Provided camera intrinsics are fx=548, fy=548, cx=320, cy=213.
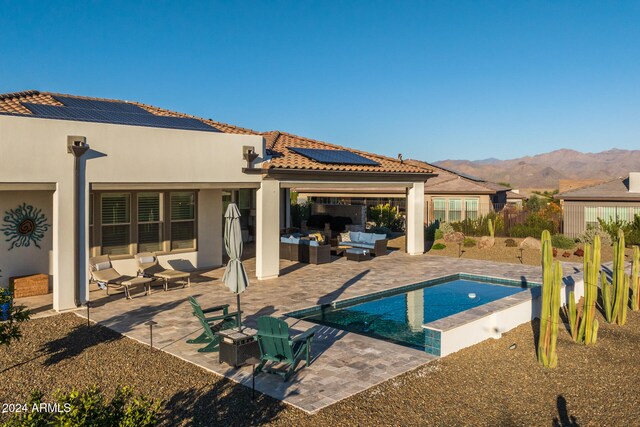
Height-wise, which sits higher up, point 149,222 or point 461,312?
point 149,222

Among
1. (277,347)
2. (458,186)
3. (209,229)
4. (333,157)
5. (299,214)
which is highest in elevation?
(333,157)

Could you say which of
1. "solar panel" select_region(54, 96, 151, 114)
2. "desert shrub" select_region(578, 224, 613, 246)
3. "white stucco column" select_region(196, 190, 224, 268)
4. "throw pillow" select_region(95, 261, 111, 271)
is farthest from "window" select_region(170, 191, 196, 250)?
"desert shrub" select_region(578, 224, 613, 246)

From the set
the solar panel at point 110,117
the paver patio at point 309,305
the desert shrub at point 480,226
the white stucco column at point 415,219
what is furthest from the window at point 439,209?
the solar panel at point 110,117

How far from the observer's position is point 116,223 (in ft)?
54.4

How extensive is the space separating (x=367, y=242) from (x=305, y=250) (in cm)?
359

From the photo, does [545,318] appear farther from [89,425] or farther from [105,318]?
[105,318]

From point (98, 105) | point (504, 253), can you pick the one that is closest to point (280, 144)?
point (98, 105)

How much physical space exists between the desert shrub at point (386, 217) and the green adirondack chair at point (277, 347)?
24122 millimetres

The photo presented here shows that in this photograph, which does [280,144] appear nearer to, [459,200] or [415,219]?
[415,219]

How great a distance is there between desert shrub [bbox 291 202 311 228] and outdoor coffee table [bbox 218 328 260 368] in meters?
24.0

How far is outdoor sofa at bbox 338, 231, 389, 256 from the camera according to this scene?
2248cm

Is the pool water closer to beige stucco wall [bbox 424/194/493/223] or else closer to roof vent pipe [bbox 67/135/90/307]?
roof vent pipe [bbox 67/135/90/307]

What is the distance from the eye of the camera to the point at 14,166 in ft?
39.2

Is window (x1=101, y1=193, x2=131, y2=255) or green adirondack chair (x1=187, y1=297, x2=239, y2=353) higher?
window (x1=101, y1=193, x2=131, y2=255)
